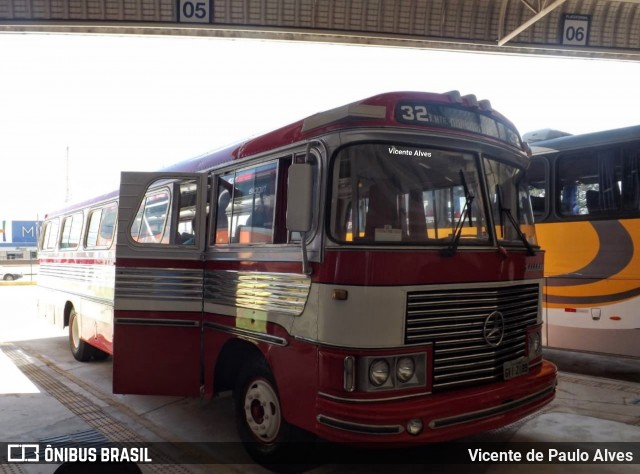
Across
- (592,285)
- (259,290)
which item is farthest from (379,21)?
(259,290)

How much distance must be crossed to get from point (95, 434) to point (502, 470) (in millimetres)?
3823

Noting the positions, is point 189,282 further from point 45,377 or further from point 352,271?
point 45,377

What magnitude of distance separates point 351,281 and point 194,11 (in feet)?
22.1

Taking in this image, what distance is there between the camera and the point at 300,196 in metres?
3.55

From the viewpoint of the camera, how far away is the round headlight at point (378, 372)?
3395mm

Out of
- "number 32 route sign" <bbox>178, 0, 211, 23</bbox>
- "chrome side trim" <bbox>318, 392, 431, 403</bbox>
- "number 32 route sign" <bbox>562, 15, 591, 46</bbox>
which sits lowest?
"chrome side trim" <bbox>318, 392, 431, 403</bbox>

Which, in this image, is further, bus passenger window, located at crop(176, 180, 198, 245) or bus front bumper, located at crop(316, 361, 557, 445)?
bus passenger window, located at crop(176, 180, 198, 245)

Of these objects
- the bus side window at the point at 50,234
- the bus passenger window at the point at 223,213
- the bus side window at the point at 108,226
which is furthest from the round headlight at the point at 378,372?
the bus side window at the point at 50,234

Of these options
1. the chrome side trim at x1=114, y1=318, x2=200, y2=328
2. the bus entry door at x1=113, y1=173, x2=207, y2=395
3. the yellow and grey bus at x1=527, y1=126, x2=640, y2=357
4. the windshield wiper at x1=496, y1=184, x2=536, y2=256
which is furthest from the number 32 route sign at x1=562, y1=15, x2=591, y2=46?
the chrome side trim at x1=114, y1=318, x2=200, y2=328

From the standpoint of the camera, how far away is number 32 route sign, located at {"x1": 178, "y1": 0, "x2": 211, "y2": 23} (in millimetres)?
8242

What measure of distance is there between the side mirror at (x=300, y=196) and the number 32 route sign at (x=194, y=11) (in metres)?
5.98

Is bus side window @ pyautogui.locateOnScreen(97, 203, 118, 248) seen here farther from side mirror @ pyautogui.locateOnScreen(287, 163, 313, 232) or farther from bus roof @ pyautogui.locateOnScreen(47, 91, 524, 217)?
side mirror @ pyautogui.locateOnScreen(287, 163, 313, 232)

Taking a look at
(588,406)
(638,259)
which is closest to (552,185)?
(638,259)

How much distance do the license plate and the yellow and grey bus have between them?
3815mm
